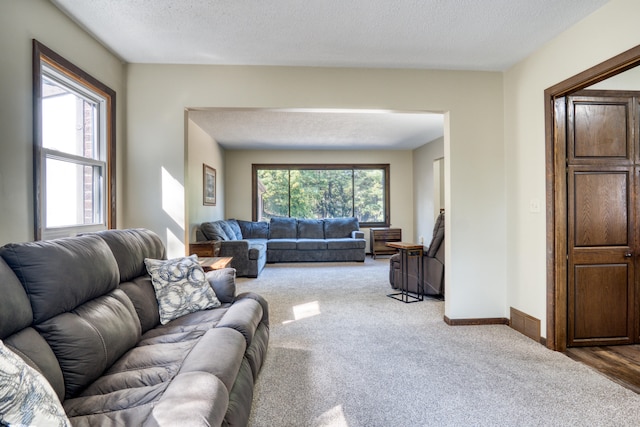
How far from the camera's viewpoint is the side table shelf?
7863 millimetres

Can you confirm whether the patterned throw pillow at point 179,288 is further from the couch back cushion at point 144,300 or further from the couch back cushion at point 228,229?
the couch back cushion at point 228,229

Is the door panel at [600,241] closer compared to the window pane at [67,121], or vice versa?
the window pane at [67,121]

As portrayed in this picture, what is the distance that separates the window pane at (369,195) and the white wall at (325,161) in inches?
10.2

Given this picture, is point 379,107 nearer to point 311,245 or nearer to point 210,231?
point 210,231

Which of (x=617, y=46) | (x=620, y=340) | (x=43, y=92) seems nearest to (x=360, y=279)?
(x=620, y=340)

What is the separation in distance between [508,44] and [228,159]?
251 inches

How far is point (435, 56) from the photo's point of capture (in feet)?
10.1

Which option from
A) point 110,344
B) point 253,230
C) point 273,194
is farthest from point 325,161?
point 110,344

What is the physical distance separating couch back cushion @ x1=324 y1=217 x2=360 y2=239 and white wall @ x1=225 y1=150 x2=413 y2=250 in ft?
2.27

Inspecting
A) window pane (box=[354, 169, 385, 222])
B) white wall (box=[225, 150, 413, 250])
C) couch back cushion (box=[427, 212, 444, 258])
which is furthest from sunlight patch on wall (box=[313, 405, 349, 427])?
window pane (box=[354, 169, 385, 222])

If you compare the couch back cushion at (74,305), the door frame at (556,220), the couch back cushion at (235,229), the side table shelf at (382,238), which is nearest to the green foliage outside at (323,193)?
the side table shelf at (382,238)

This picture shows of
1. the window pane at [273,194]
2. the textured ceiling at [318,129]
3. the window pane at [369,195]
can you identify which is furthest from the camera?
the window pane at [369,195]

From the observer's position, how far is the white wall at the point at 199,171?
17.1 feet

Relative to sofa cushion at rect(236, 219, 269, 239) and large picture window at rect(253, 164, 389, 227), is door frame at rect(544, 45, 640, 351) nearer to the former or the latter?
large picture window at rect(253, 164, 389, 227)
